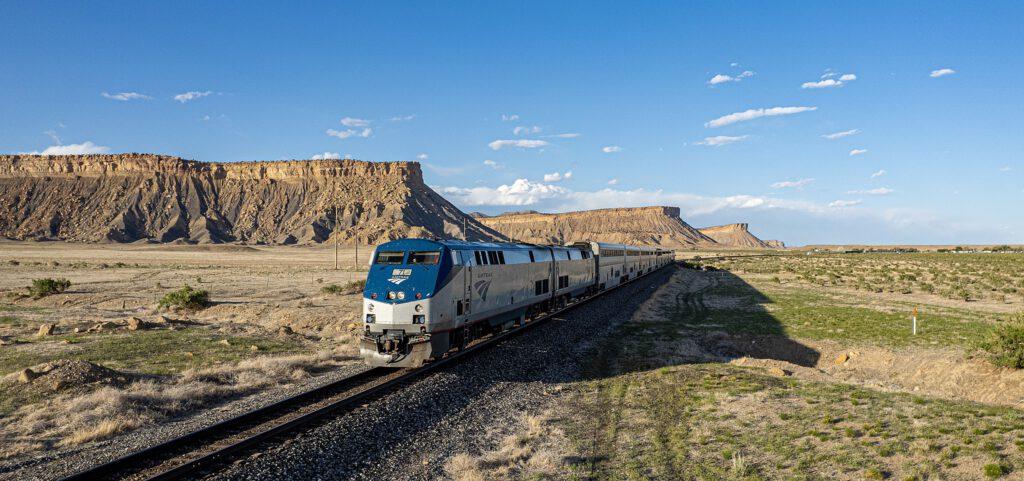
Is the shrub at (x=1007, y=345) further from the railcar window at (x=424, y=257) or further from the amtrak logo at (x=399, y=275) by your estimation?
the amtrak logo at (x=399, y=275)

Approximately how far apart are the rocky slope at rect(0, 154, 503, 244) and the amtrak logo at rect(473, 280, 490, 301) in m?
136

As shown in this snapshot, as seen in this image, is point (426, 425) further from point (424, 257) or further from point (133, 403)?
point (133, 403)

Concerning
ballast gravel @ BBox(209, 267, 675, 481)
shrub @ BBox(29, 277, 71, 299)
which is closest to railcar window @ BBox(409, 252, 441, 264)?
ballast gravel @ BBox(209, 267, 675, 481)

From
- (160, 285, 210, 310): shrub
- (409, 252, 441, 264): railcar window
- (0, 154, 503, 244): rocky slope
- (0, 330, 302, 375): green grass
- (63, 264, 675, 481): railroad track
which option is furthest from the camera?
(0, 154, 503, 244): rocky slope

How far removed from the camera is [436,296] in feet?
55.2

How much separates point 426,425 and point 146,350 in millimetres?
15047

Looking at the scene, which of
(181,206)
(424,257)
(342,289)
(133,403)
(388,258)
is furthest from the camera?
(181,206)

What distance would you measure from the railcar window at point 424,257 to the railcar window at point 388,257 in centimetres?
40

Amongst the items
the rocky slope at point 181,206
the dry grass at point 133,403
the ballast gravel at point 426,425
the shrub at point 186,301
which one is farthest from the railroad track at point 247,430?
the rocky slope at point 181,206

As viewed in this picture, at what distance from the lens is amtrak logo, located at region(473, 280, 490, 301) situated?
65.2 feet

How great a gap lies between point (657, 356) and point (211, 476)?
15763 mm

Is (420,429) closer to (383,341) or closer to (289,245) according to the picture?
(383,341)

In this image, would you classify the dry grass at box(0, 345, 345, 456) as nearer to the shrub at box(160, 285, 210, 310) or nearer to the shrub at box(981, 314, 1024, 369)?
the shrub at box(160, 285, 210, 310)

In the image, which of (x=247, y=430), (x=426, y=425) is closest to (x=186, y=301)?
(x=247, y=430)
